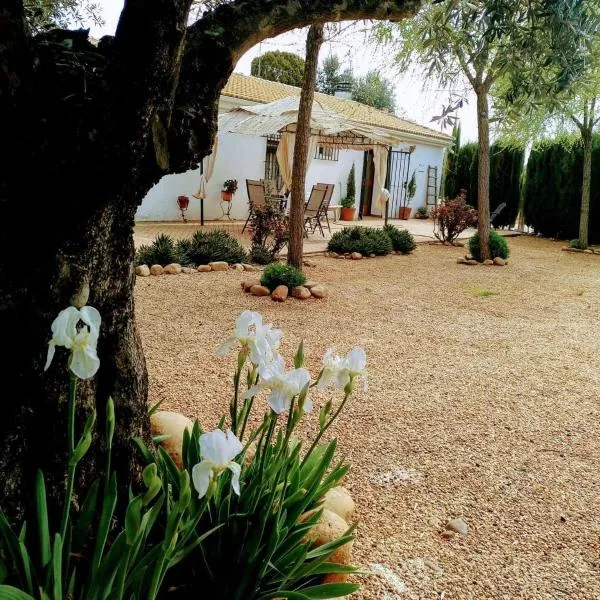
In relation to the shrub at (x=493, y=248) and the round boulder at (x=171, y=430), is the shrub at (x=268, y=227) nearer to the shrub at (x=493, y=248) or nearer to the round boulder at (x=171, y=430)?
the shrub at (x=493, y=248)

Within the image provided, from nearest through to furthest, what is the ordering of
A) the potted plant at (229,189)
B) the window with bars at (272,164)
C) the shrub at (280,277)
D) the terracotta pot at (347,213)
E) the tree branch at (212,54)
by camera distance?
the tree branch at (212,54), the shrub at (280,277), the potted plant at (229,189), the window with bars at (272,164), the terracotta pot at (347,213)

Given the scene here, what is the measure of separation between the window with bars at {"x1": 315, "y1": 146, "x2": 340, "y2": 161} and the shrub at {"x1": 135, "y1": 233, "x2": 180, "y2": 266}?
960 cm

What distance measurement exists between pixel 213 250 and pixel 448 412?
5441 millimetres

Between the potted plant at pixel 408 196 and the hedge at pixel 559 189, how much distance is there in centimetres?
Answer: 425

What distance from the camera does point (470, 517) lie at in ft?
7.95

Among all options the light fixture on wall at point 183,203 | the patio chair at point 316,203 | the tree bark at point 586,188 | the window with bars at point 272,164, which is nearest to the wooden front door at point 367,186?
the window with bars at point 272,164

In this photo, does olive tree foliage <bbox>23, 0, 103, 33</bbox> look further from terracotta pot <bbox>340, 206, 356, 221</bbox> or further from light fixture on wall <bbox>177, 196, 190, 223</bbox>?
terracotta pot <bbox>340, 206, 356, 221</bbox>

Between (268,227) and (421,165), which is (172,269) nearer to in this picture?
(268,227)

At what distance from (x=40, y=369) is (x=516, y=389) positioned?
138 inches

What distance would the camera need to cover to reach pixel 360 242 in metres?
10.4

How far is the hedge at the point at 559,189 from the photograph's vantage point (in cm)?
1505

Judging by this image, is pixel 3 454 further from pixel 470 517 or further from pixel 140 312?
pixel 140 312

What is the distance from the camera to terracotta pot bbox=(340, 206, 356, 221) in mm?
17281

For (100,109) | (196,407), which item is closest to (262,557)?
(100,109)
